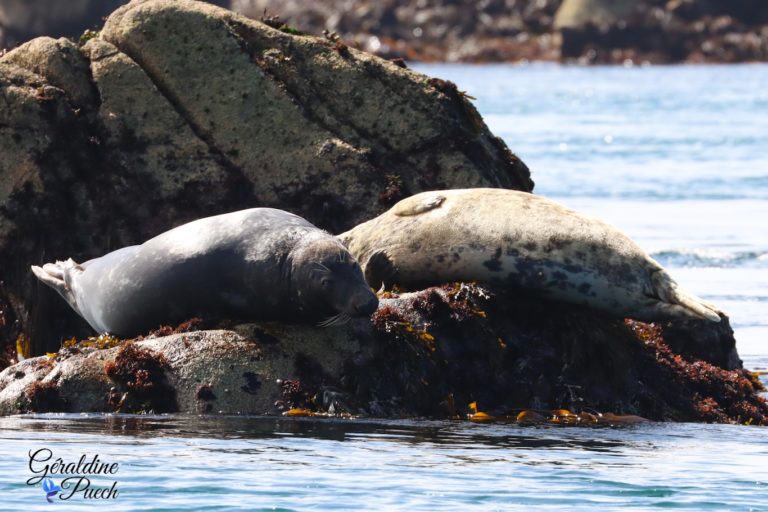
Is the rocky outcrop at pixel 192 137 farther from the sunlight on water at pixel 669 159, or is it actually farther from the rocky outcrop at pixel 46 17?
the rocky outcrop at pixel 46 17

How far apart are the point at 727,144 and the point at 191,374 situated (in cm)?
2679

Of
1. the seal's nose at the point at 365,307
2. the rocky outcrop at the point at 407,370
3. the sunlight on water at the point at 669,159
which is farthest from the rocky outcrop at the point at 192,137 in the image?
the sunlight on water at the point at 669,159

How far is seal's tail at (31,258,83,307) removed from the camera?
32.4 feet

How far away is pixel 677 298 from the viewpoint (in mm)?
9461

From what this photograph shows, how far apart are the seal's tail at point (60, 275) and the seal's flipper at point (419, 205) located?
209 cm

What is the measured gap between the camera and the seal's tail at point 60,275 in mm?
9891

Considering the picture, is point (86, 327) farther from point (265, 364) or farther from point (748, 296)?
point (748, 296)

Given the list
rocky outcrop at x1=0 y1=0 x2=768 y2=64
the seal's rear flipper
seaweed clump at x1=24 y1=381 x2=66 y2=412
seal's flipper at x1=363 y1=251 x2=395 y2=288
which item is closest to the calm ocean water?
seaweed clump at x1=24 y1=381 x2=66 y2=412

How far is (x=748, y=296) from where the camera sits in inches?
598

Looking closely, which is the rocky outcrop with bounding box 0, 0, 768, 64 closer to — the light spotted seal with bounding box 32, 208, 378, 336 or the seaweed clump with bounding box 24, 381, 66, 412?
the light spotted seal with bounding box 32, 208, 378, 336

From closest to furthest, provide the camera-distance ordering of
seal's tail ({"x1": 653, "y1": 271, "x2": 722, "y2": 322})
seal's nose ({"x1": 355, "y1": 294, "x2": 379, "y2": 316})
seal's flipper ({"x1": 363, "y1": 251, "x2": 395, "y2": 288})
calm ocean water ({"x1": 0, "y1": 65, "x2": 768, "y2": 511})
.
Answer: calm ocean water ({"x1": 0, "y1": 65, "x2": 768, "y2": 511}) → seal's nose ({"x1": 355, "y1": 294, "x2": 379, "y2": 316}) → seal's tail ({"x1": 653, "y1": 271, "x2": 722, "y2": 322}) → seal's flipper ({"x1": 363, "y1": 251, "x2": 395, "y2": 288})

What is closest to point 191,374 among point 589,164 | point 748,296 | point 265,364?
point 265,364
